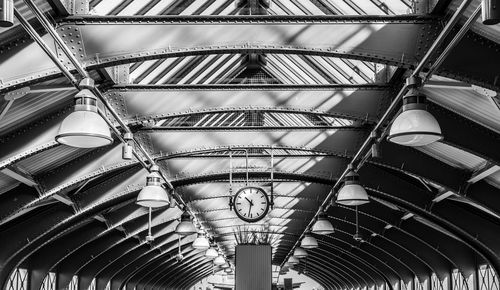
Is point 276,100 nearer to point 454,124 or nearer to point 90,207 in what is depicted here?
point 454,124

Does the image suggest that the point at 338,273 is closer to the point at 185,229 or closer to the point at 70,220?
the point at 70,220

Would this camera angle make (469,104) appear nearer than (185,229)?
Yes

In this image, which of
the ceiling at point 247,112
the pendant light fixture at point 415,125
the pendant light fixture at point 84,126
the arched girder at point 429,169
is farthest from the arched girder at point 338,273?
the pendant light fixture at point 84,126

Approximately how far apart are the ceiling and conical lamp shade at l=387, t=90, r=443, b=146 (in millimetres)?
1708

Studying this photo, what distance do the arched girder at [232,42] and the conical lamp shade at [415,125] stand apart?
1677 mm

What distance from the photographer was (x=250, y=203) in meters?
16.5

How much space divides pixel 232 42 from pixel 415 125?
3.13 metres

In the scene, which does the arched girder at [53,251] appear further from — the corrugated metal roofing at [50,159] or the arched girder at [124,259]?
the corrugated metal roofing at [50,159]

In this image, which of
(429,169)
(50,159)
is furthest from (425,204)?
(50,159)

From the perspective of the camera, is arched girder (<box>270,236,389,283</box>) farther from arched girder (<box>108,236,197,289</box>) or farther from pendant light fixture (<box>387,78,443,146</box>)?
pendant light fixture (<box>387,78,443,146</box>)

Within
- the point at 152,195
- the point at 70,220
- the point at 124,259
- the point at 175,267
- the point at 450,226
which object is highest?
the point at 175,267

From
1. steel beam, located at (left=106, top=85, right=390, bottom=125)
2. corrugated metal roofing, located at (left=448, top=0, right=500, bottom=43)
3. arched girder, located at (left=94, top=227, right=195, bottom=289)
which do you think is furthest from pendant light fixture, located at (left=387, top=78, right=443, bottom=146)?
arched girder, located at (left=94, top=227, right=195, bottom=289)

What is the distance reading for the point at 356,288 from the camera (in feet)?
143

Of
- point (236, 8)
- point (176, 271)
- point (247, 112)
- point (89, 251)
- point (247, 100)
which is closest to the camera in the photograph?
point (247, 100)
